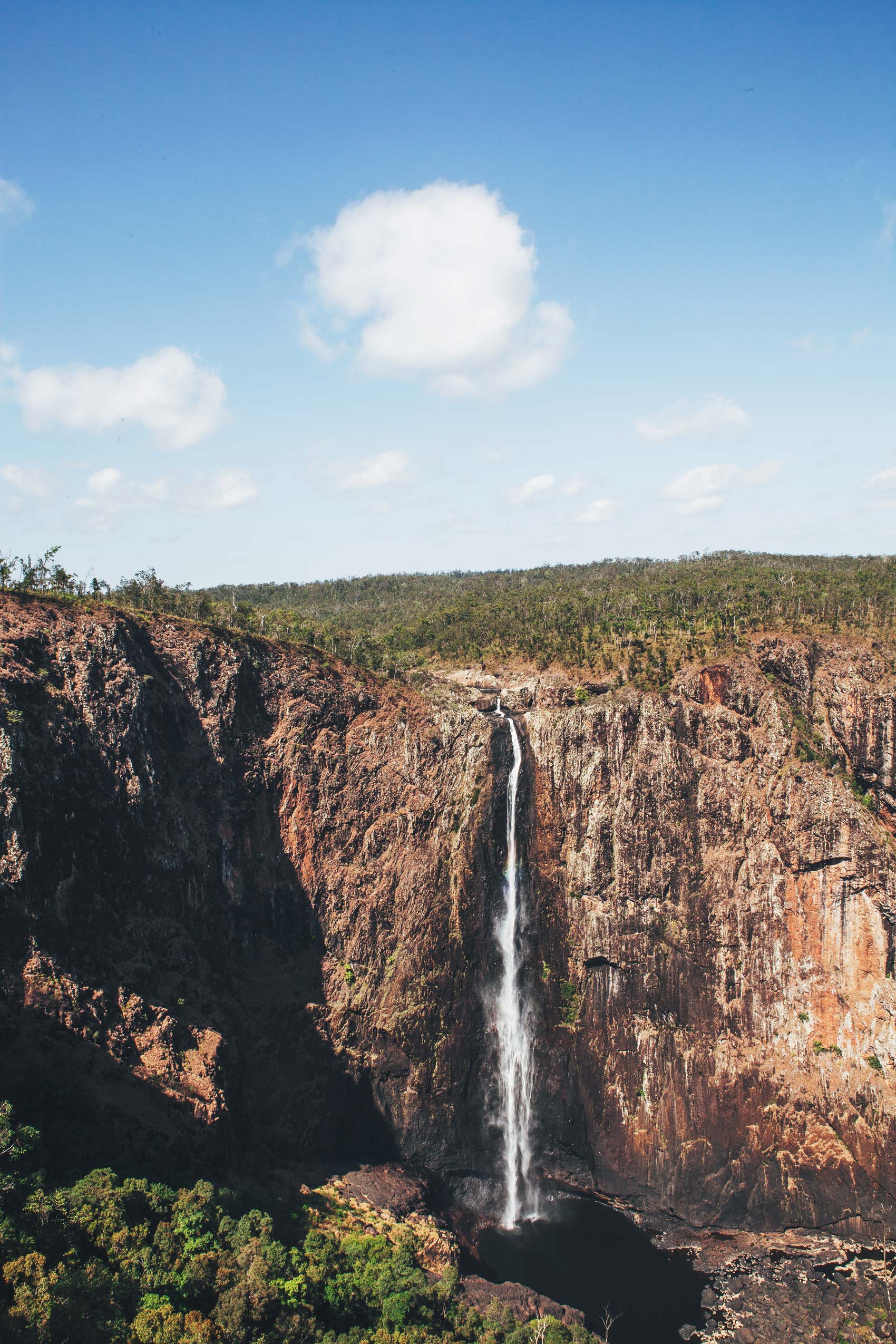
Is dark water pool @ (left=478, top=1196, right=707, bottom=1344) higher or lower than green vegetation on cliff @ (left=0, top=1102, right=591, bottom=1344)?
lower

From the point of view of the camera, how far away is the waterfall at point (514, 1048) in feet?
142

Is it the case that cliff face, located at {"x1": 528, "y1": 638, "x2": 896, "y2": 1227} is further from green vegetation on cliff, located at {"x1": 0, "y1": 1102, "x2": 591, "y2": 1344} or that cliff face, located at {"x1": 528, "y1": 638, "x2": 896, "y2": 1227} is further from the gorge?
green vegetation on cliff, located at {"x1": 0, "y1": 1102, "x2": 591, "y2": 1344}

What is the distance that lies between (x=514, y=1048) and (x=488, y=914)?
7898 mm

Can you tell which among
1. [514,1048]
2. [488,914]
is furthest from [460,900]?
[514,1048]

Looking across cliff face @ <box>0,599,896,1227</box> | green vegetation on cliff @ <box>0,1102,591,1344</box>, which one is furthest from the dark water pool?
green vegetation on cliff @ <box>0,1102,591,1344</box>

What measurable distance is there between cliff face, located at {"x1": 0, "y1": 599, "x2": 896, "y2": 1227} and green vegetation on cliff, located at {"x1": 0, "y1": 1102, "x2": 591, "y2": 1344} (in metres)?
5.16

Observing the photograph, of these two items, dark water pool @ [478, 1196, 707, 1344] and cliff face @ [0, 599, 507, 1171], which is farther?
dark water pool @ [478, 1196, 707, 1344]

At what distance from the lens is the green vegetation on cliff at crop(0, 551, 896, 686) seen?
52656 millimetres

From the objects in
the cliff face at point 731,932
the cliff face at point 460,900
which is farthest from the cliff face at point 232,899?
the cliff face at point 731,932

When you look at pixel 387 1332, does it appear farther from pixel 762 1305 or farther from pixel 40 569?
pixel 40 569

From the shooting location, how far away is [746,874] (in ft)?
149

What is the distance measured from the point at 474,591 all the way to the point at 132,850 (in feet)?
170

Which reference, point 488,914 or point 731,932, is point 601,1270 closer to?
point 488,914

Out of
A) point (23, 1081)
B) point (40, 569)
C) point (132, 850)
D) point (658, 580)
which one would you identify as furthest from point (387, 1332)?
point (658, 580)
